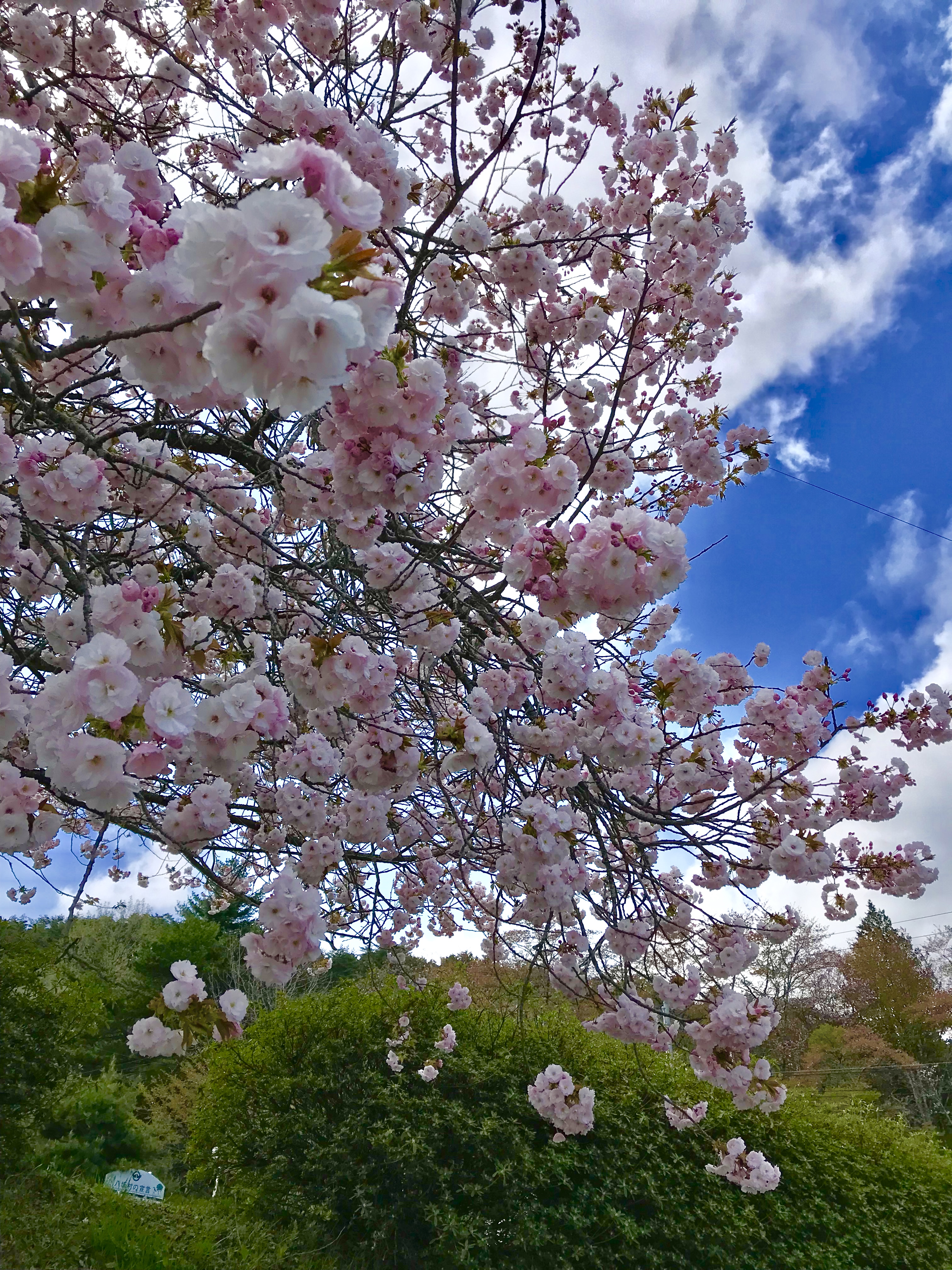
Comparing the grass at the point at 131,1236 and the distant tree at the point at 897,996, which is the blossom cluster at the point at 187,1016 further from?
the distant tree at the point at 897,996

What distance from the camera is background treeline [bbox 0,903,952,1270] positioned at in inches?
224

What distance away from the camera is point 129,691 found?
54.6 inches

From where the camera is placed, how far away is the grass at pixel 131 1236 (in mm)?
5184

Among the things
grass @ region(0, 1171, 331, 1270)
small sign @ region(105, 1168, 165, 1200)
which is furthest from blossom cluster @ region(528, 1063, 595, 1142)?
small sign @ region(105, 1168, 165, 1200)

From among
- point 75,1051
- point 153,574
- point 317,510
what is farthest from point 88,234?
point 75,1051

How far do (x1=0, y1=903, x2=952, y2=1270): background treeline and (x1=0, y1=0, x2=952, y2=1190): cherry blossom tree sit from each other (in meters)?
1.32

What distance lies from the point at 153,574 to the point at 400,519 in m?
0.88

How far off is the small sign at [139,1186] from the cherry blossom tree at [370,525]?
435 centimetres

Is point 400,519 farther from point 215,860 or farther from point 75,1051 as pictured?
point 75,1051

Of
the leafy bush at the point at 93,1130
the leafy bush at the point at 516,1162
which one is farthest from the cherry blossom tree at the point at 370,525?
the leafy bush at the point at 93,1130

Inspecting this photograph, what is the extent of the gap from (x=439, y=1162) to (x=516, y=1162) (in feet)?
2.09

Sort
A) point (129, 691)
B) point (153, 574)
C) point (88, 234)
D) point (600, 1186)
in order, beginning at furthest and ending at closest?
point (600, 1186)
point (153, 574)
point (129, 691)
point (88, 234)

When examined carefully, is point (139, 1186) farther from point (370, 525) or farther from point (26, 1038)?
point (370, 525)

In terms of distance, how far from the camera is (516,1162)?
5.97 metres
